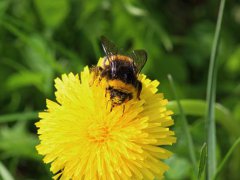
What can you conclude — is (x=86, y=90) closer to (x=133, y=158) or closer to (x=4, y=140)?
(x=133, y=158)

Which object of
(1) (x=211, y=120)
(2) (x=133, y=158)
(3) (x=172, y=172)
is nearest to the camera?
(2) (x=133, y=158)

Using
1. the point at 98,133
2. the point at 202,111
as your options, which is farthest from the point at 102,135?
the point at 202,111

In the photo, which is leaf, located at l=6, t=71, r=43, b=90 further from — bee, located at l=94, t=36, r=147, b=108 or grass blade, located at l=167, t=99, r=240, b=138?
bee, located at l=94, t=36, r=147, b=108

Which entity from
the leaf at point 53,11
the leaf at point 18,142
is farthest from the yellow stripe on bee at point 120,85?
the leaf at point 53,11

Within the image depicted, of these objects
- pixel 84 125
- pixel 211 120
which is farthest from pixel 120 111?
pixel 211 120

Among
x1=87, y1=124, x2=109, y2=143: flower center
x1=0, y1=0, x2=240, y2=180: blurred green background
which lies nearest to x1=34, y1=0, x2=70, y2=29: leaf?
x1=0, y1=0, x2=240, y2=180: blurred green background
